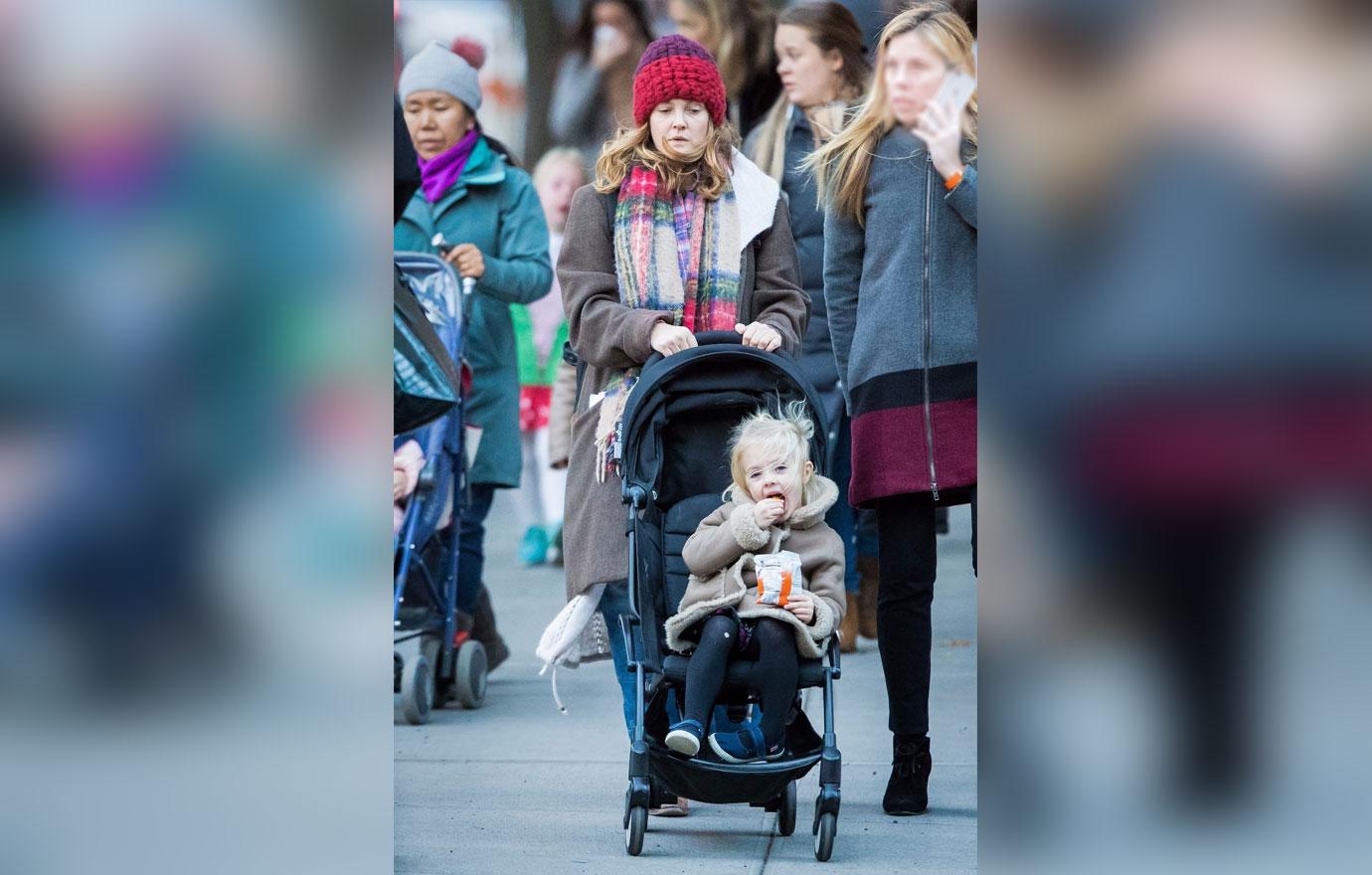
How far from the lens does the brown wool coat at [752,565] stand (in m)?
4.32

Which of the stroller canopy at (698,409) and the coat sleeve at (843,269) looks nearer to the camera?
the stroller canopy at (698,409)

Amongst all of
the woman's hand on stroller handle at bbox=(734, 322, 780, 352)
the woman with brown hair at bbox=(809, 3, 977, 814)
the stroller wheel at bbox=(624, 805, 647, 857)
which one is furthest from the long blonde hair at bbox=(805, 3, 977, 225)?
the stroller wheel at bbox=(624, 805, 647, 857)

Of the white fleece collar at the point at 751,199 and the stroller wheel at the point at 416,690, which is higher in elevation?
the white fleece collar at the point at 751,199

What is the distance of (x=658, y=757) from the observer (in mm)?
4273

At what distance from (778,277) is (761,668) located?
1099 mm

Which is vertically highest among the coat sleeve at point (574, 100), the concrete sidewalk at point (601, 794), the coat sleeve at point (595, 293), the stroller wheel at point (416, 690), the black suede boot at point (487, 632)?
the coat sleeve at point (574, 100)

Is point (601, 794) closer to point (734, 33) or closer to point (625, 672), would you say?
point (625, 672)

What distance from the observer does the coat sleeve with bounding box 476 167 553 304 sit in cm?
642

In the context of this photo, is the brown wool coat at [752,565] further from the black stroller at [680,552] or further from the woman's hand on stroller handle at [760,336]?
the woman's hand on stroller handle at [760,336]

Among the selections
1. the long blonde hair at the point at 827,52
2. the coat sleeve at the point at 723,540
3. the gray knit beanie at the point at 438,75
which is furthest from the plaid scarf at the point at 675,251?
the gray knit beanie at the point at 438,75

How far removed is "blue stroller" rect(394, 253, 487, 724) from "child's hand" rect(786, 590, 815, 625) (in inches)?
69.3

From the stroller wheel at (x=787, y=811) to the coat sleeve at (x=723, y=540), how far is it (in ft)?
1.90

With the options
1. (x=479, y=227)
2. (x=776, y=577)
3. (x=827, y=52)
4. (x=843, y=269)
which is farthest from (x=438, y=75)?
(x=776, y=577)
